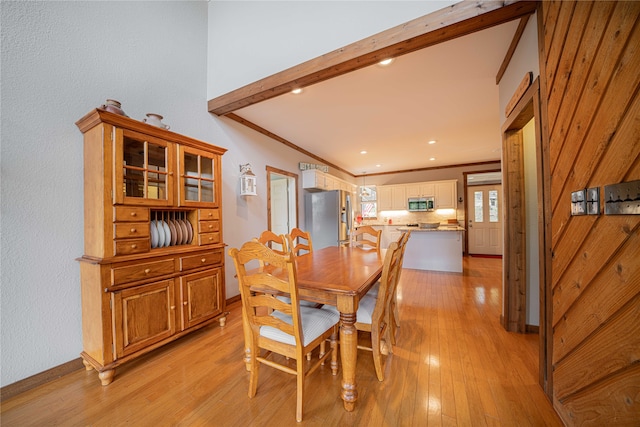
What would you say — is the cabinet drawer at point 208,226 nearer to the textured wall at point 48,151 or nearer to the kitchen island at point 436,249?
the textured wall at point 48,151

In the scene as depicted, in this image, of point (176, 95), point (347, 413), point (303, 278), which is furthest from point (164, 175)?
point (347, 413)

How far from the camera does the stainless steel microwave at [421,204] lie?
6.48 metres

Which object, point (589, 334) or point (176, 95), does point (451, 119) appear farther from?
point (176, 95)

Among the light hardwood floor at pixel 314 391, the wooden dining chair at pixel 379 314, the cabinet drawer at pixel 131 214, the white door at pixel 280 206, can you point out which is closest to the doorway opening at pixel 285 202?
the white door at pixel 280 206

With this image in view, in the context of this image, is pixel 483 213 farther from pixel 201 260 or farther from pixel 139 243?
pixel 139 243

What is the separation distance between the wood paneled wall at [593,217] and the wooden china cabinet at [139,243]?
8.83 feet

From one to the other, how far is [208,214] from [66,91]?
54.7 inches

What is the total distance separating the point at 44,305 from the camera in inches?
64.9

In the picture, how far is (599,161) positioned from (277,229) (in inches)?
174

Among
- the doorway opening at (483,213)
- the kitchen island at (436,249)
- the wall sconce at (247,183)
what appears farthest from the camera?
the doorway opening at (483,213)

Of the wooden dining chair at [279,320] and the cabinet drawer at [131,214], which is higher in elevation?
the cabinet drawer at [131,214]

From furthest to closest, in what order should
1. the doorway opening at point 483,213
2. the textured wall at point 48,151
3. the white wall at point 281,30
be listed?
the doorway opening at point 483,213 < the white wall at point 281,30 < the textured wall at point 48,151

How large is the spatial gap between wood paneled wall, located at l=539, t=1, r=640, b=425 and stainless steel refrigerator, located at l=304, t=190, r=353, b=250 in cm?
353

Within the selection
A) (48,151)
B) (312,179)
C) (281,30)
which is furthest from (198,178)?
(312,179)
